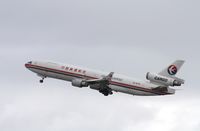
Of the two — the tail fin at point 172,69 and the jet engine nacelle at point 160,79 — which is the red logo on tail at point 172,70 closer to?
the tail fin at point 172,69

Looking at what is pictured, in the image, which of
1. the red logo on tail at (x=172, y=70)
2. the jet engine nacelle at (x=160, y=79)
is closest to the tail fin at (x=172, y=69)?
the red logo on tail at (x=172, y=70)

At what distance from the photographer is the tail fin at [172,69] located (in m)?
198

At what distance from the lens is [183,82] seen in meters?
191

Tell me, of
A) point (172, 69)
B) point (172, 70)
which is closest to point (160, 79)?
point (172, 70)

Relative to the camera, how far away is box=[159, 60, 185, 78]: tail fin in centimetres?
19788

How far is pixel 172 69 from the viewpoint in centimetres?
19850

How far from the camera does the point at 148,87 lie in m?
199

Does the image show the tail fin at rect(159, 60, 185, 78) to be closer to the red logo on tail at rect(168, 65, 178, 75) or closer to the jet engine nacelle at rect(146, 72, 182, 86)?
the red logo on tail at rect(168, 65, 178, 75)

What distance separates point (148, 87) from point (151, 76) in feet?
11.9

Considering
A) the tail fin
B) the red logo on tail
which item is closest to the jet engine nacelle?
the tail fin

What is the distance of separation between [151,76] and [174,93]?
7.34 meters

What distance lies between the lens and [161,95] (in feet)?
650

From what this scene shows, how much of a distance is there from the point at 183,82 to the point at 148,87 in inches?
457

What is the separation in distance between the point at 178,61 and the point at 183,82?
10.2 meters
